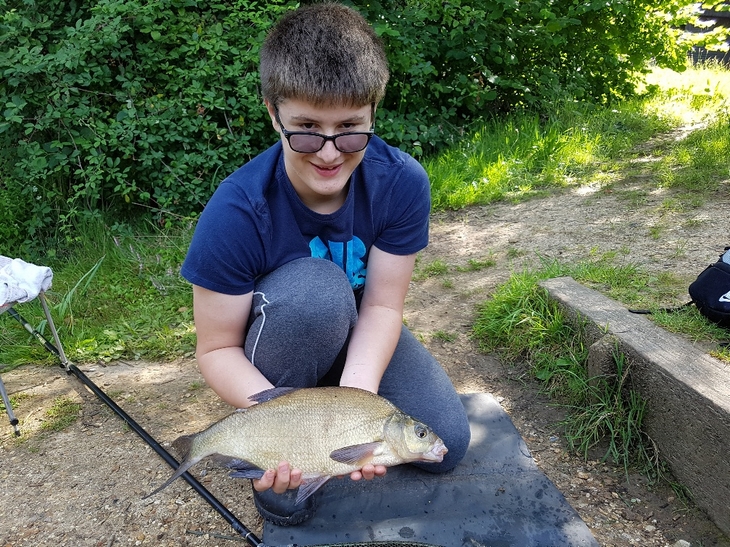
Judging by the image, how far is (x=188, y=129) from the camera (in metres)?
4.84

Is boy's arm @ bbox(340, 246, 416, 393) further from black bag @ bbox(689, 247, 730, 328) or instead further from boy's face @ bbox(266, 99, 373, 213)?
black bag @ bbox(689, 247, 730, 328)

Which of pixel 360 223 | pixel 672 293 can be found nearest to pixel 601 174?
pixel 672 293

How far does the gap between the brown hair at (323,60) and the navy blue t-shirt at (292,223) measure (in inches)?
11.6

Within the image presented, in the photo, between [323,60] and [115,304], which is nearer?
[323,60]

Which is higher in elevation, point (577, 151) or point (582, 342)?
point (577, 151)

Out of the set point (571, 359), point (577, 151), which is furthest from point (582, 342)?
point (577, 151)

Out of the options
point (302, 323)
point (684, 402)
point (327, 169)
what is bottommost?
point (684, 402)

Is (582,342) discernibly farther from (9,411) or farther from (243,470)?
(9,411)

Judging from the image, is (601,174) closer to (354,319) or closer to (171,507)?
(354,319)

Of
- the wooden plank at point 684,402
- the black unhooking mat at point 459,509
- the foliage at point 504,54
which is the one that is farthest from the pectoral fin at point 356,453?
the foliage at point 504,54

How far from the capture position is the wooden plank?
1966 millimetres

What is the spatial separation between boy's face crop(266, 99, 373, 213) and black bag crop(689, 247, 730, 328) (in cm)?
148

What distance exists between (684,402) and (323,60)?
1616 millimetres

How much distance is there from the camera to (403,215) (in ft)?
7.04
